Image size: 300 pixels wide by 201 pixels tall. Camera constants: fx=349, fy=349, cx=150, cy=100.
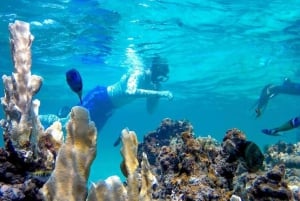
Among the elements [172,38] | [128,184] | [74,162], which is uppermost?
[172,38]

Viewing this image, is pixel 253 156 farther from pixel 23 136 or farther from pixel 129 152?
pixel 23 136

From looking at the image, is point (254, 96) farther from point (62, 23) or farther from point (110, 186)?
point (110, 186)

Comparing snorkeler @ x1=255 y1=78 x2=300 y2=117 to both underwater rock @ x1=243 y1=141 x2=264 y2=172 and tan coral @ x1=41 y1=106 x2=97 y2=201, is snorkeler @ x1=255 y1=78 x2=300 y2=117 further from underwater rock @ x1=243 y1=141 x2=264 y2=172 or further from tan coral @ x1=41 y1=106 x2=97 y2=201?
tan coral @ x1=41 y1=106 x2=97 y2=201

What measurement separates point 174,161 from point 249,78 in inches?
1406

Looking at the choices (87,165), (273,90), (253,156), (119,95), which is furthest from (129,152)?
(273,90)

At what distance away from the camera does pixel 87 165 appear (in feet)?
11.1

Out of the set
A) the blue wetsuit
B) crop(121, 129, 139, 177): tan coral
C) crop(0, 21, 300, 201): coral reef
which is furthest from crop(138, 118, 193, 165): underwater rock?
crop(121, 129, 139, 177): tan coral

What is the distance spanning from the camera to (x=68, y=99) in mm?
58750

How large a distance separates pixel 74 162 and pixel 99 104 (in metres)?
14.8

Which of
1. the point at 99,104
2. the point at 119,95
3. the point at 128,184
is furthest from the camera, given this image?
the point at 119,95

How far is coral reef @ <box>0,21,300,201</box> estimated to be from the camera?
3336 mm

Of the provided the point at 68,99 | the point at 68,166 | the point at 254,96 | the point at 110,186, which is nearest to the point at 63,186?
the point at 68,166

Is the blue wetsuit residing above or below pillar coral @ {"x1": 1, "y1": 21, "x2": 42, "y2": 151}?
above

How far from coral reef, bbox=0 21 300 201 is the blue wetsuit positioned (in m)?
12.1
